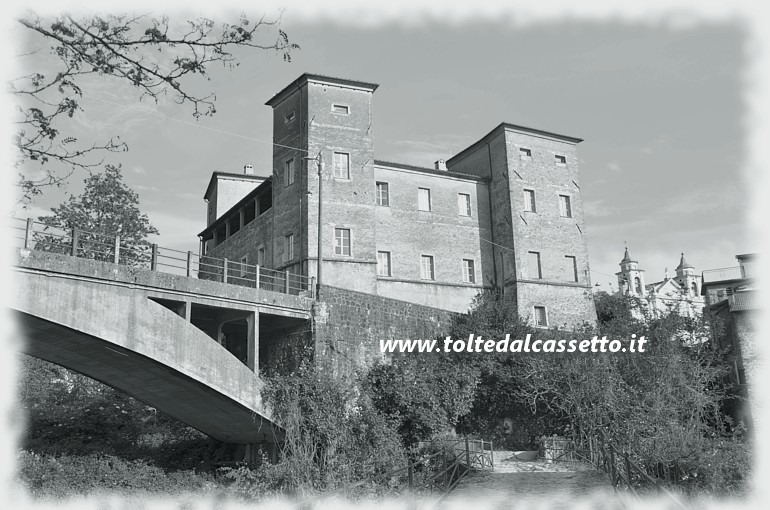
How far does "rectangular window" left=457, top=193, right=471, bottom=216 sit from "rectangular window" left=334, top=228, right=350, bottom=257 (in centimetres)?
806

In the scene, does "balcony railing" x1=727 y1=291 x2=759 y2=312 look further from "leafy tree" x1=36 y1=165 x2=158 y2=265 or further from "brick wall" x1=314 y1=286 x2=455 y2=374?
"leafy tree" x1=36 y1=165 x2=158 y2=265

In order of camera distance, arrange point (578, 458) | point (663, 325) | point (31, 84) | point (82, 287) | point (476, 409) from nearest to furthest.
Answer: point (31, 84)
point (82, 287)
point (578, 458)
point (476, 409)
point (663, 325)

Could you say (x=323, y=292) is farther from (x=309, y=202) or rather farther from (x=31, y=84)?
(x=31, y=84)

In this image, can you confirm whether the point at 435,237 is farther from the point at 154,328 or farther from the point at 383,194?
the point at 154,328

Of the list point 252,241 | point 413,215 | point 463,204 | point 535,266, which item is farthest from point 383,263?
point 535,266

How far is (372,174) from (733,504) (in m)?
→ 20.1

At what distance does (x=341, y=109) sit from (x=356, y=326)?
1216 centimetres

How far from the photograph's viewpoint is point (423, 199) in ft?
118

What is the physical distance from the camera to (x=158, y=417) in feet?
93.5

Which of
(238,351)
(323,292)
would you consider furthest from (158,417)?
(323,292)

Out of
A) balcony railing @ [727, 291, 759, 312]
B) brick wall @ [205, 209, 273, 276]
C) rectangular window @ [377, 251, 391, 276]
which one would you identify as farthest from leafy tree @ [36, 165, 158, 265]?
balcony railing @ [727, 291, 759, 312]

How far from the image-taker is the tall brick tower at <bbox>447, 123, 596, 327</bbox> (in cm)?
3497

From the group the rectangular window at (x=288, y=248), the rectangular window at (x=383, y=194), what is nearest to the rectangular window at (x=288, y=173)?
the rectangular window at (x=288, y=248)

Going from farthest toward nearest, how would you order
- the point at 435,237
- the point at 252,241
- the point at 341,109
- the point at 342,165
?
the point at 252,241, the point at 435,237, the point at 341,109, the point at 342,165
